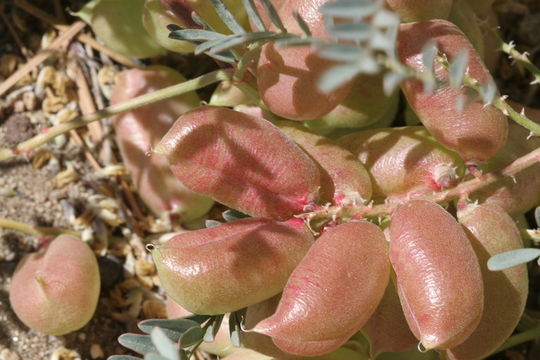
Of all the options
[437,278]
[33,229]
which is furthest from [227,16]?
[33,229]

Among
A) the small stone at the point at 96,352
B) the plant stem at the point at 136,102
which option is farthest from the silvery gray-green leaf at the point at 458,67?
the small stone at the point at 96,352

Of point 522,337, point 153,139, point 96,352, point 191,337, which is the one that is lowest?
point 522,337

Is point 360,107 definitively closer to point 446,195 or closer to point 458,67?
point 446,195

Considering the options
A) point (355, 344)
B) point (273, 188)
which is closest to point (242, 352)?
point (355, 344)

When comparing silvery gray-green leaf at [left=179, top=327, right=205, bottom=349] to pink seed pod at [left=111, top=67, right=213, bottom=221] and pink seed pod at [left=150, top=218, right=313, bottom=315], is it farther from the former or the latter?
pink seed pod at [left=111, top=67, right=213, bottom=221]

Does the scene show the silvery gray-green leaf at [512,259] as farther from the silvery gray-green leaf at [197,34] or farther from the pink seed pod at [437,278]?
the silvery gray-green leaf at [197,34]

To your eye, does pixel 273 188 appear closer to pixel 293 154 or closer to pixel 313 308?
pixel 293 154

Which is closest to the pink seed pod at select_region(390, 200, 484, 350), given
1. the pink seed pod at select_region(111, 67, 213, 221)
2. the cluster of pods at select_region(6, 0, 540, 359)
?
the cluster of pods at select_region(6, 0, 540, 359)
